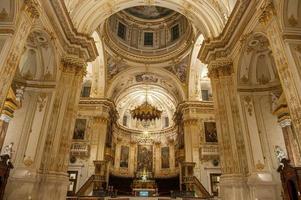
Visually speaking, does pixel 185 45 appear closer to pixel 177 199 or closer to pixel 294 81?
pixel 177 199

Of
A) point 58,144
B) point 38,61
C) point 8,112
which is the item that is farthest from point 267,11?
point 8,112

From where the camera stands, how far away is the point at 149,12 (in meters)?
20.9

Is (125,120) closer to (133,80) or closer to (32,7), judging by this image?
(133,80)

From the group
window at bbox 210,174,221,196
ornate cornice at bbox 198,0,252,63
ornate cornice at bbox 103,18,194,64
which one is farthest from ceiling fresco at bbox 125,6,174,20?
window at bbox 210,174,221,196

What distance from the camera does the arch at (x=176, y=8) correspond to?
10578 millimetres

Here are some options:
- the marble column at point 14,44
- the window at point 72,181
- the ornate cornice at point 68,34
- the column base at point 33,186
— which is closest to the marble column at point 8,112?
the column base at point 33,186

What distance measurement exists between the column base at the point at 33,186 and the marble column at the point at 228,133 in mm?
→ 5807

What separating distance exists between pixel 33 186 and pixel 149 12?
57.0ft

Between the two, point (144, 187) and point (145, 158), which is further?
point (145, 158)

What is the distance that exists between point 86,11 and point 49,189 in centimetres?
762

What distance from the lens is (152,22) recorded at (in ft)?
69.5

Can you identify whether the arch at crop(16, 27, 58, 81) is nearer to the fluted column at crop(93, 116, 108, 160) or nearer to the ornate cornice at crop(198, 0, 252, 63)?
the ornate cornice at crop(198, 0, 252, 63)

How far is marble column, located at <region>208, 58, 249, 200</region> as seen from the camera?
27.2ft

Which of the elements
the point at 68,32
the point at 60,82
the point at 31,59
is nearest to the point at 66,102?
the point at 60,82
